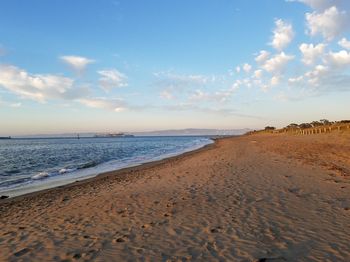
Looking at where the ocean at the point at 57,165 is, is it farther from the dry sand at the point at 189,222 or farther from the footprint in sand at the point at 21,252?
the footprint in sand at the point at 21,252

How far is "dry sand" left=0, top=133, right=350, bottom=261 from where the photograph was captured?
5.59 m

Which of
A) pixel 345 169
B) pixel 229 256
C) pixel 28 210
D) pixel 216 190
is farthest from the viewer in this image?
pixel 345 169

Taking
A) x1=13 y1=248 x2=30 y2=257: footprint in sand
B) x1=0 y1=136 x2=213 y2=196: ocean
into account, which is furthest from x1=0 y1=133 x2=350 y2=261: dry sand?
x1=0 y1=136 x2=213 y2=196: ocean

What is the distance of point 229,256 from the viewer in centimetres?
532

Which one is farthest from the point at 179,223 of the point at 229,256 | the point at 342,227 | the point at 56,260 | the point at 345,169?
the point at 345,169

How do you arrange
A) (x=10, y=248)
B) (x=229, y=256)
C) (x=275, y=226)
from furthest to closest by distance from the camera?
(x=275, y=226)
(x=10, y=248)
(x=229, y=256)

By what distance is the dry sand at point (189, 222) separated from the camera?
220 inches

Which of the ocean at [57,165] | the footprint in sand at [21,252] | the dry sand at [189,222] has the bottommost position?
the ocean at [57,165]

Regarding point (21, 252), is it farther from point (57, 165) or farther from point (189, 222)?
point (57, 165)

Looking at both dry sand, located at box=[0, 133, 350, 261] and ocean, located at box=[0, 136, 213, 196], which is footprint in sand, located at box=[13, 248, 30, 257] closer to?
dry sand, located at box=[0, 133, 350, 261]

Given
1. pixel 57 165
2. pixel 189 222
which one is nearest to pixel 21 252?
pixel 189 222

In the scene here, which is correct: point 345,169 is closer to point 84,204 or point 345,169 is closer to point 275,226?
point 275,226

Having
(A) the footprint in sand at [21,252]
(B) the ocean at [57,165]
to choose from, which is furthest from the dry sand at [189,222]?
(B) the ocean at [57,165]

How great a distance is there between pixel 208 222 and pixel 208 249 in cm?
Result: 165
